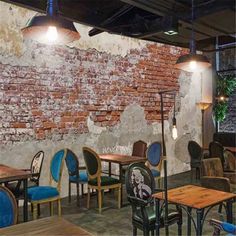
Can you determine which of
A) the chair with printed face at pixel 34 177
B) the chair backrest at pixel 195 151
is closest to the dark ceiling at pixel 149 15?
the chair with printed face at pixel 34 177

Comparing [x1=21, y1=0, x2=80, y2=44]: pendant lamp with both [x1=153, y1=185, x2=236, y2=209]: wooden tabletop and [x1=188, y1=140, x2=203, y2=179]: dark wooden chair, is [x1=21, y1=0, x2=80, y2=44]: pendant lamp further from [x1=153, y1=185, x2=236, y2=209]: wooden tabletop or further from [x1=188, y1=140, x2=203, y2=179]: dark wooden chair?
[x1=188, y1=140, x2=203, y2=179]: dark wooden chair

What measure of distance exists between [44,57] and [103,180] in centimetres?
214

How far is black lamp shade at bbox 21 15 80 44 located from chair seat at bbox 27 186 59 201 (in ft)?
6.38

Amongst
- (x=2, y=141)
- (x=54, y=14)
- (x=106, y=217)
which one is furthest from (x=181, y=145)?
(x=54, y=14)

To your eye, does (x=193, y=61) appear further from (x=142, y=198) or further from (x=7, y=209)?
(x=7, y=209)

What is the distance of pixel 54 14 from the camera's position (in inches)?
88.7

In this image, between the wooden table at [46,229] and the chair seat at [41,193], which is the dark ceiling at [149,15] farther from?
the wooden table at [46,229]

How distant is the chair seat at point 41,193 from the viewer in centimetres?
361

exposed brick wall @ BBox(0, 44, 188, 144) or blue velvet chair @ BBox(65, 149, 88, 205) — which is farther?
exposed brick wall @ BBox(0, 44, 188, 144)

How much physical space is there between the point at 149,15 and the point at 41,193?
8.51ft

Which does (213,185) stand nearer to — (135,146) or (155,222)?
(155,222)

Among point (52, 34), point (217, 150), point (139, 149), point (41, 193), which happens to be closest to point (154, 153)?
point (139, 149)

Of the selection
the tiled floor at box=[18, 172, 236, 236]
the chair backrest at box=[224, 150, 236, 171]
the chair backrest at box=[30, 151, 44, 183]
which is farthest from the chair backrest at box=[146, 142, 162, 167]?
the chair backrest at box=[30, 151, 44, 183]

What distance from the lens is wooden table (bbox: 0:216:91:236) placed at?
177cm
